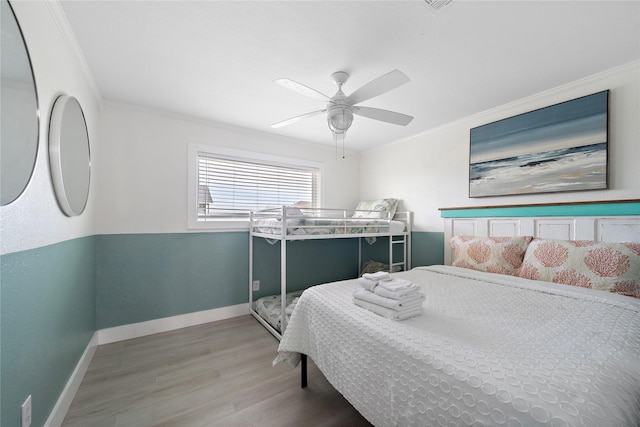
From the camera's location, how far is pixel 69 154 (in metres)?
1.52

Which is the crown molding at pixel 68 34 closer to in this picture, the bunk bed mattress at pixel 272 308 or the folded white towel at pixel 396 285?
the folded white towel at pixel 396 285

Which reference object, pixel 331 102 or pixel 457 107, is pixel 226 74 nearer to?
pixel 331 102

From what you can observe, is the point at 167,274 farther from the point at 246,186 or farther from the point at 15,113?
the point at 15,113

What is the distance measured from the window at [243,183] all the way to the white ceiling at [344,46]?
761 mm

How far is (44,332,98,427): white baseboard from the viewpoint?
4.38 ft

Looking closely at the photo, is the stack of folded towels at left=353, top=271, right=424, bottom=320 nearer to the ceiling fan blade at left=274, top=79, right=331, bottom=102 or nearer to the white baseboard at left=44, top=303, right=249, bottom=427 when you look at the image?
the ceiling fan blade at left=274, top=79, right=331, bottom=102

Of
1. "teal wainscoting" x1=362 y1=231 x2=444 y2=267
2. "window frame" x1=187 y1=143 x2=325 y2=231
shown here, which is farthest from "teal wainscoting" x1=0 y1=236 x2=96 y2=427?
"teal wainscoting" x1=362 y1=231 x2=444 y2=267

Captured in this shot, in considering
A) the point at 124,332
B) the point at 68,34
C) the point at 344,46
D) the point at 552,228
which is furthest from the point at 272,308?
the point at 552,228

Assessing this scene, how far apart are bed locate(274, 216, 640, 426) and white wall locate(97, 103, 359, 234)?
6.26 feet

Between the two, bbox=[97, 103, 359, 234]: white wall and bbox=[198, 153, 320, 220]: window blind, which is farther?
bbox=[198, 153, 320, 220]: window blind

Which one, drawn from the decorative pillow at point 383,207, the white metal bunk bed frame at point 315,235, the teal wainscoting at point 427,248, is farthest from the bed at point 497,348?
the decorative pillow at point 383,207

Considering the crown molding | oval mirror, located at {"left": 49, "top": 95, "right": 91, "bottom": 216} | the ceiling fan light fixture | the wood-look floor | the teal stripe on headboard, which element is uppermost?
the crown molding

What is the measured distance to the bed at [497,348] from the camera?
70 centimetres

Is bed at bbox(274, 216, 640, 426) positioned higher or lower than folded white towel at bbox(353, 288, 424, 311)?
lower
